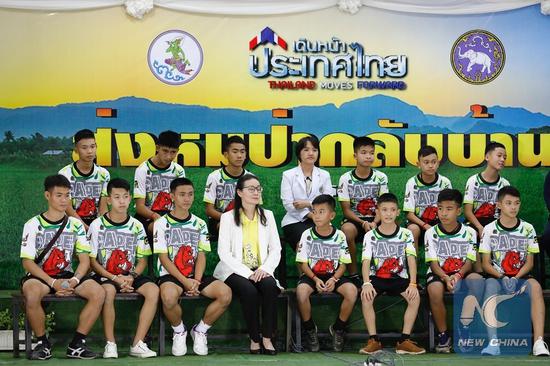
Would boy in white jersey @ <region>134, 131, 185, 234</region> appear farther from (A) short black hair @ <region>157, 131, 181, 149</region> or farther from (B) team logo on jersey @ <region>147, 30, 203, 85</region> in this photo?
(B) team logo on jersey @ <region>147, 30, 203, 85</region>

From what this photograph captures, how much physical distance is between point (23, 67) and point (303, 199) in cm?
253

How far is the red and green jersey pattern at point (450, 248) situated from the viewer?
8312 millimetres

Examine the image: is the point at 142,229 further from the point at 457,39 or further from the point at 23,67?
the point at 457,39

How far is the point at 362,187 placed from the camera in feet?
29.3

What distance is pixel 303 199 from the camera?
8828 mm

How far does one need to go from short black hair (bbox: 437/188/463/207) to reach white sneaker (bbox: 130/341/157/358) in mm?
2456

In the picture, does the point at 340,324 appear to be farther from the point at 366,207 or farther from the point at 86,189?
the point at 86,189

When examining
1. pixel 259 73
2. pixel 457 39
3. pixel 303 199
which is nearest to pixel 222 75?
pixel 259 73

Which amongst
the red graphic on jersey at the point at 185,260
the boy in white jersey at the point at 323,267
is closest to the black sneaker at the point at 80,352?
the red graphic on jersey at the point at 185,260

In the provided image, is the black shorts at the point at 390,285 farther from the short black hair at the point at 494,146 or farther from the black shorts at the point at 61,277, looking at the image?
the black shorts at the point at 61,277

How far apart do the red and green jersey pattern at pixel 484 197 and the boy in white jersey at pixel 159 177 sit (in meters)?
2.37

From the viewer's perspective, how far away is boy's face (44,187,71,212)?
793 cm

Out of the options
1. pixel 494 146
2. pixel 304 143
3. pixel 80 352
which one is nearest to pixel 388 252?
pixel 304 143

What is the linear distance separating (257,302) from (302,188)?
1.26 m
